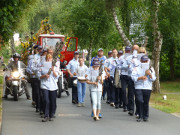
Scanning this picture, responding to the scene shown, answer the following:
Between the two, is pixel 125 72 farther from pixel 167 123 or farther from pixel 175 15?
pixel 175 15

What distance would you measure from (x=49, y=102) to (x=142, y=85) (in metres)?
2.54

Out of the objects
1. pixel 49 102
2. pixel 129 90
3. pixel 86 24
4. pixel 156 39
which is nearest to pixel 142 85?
pixel 129 90

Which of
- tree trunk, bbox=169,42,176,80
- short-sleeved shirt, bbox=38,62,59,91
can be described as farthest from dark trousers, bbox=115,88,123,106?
tree trunk, bbox=169,42,176,80

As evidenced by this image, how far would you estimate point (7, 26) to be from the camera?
1232 centimetres

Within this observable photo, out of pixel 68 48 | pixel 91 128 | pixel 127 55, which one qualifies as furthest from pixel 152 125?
pixel 68 48

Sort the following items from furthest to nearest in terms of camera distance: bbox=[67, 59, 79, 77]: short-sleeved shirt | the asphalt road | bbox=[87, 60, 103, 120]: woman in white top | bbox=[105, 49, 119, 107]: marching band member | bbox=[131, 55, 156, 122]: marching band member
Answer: bbox=[67, 59, 79, 77]: short-sleeved shirt
bbox=[105, 49, 119, 107]: marching band member
bbox=[87, 60, 103, 120]: woman in white top
bbox=[131, 55, 156, 122]: marching band member
the asphalt road

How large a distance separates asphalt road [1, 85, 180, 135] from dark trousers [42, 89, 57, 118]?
0.27 m

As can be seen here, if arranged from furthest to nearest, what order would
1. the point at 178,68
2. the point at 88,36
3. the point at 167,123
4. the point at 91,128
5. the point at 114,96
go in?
the point at 88,36 → the point at 178,68 → the point at 114,96 → the point at 167,123 → the point at 91,128

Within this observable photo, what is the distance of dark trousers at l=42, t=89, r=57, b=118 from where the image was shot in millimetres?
11242

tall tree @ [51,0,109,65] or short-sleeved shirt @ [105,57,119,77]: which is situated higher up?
tall tree @ [51,0,109,65]

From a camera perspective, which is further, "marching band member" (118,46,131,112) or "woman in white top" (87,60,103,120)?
"marching band member" (118,46,131,112)

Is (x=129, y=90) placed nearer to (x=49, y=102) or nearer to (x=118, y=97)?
(x=118, y=97)

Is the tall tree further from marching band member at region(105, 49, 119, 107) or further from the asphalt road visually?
the asphalt road

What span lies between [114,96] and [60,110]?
2.42 metres
